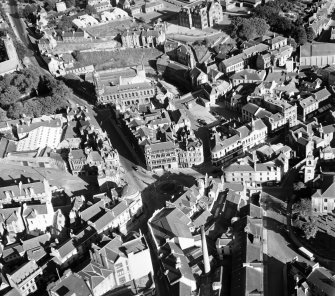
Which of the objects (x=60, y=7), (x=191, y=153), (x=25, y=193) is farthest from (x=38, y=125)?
(x=60, y=7)

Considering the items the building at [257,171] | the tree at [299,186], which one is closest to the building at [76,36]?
the building at [257,171]

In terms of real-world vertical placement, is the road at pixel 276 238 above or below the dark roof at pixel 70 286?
below

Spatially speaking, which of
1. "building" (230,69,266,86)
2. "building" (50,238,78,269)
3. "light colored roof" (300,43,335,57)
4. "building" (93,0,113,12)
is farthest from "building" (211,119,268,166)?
"building" (93,0,113,12)

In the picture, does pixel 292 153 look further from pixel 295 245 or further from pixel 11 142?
pixel 11 142

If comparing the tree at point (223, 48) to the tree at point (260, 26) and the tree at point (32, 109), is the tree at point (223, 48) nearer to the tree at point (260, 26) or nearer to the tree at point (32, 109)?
the tree at point (260, 26)

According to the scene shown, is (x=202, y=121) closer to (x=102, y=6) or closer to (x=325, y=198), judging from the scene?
(x=325, y=198)

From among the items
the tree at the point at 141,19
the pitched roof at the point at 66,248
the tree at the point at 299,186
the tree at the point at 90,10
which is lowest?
the pitched roof at the point at 66,248
